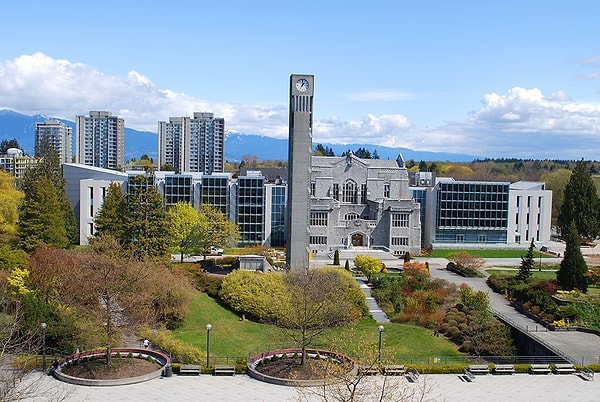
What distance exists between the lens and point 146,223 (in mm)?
38750

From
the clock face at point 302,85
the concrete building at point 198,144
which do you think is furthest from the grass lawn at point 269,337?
the concrete building at point 198,144

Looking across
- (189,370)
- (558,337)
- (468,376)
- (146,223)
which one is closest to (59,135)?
(146,223)

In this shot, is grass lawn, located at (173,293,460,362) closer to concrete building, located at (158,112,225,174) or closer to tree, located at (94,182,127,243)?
tree, located at (94,182,127,243)

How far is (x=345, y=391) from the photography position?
17.4 metres

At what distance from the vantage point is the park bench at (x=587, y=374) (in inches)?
848

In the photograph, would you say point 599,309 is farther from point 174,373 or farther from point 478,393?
point 174,373

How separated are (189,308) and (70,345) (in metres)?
8.76

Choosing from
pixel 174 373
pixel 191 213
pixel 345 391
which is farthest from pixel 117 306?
pixel 191 213

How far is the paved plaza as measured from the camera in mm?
18953

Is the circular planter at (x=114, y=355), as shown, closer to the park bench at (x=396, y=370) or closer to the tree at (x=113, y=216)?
the park bench at (x=396, y=370)

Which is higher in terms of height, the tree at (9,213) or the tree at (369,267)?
the tree at (9,213)

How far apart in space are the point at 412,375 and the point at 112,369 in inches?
401

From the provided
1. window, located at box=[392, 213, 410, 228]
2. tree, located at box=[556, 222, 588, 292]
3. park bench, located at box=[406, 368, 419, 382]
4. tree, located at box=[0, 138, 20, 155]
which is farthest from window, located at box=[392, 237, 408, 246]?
tree, located at box=[0, 138, 20, 155]

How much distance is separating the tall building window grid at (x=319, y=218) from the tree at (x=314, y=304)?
22383 millimetres
